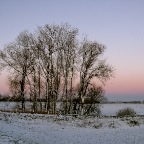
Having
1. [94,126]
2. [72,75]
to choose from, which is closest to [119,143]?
[94,126]

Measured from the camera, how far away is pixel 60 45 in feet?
165

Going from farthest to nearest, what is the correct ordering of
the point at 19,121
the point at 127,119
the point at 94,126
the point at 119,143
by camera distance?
1. the point at 127,119
2. the point at 94,126
3. the point at 19,121
4. the point at 119,143

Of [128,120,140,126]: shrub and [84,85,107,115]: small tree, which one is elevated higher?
[84,85,107,115]: small tree

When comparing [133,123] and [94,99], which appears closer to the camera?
[133,123]

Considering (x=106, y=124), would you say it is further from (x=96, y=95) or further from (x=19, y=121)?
(x=96, y=95)

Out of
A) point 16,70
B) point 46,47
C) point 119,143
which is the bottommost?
point 119,143

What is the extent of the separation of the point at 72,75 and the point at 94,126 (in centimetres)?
1391

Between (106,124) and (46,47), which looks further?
(46,47)

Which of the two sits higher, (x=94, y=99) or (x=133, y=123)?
(x=94, y=99)

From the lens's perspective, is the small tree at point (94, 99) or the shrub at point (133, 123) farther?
the small tree at point (94, 99)

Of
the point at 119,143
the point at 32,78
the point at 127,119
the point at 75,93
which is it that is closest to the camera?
the point at 119,143

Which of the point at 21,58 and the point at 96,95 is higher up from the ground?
the point at 21,58

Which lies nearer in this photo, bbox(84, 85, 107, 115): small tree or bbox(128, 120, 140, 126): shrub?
bbox(128, 120, 140, 126): shrub

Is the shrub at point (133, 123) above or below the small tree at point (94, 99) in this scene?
below
